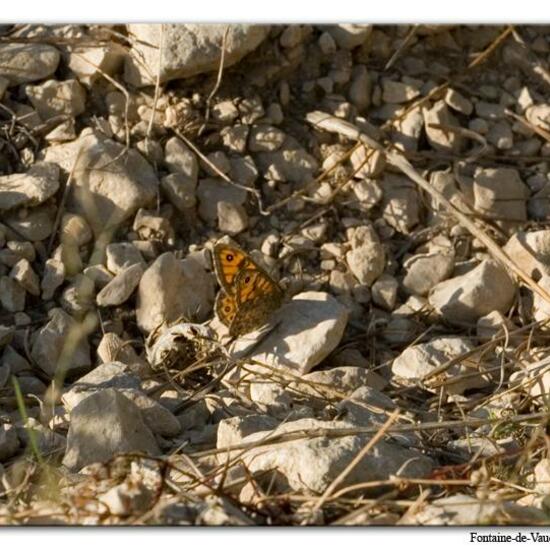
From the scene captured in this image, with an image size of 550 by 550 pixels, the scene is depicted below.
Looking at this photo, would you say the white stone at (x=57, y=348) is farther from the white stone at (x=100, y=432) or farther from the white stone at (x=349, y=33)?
the white stone at (x=349, y=33)

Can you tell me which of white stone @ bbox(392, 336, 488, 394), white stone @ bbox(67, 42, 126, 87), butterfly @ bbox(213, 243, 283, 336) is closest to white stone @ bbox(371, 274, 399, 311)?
white stone @ bbox(392, 336, 488, 394)

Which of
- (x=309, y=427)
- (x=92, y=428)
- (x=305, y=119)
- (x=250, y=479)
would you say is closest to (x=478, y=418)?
(x=309, y=427)

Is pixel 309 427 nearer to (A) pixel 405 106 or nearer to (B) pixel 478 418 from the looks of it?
(B) pixel 478 418

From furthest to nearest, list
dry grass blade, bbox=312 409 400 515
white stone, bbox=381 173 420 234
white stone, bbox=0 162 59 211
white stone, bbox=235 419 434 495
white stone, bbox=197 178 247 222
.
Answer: white stone, bbox=381 173 420 234
white stone, bbox=197 178 247 222
white stone, bbox=0 162 59 211
white stone, bbox=235 419 434 495
dry grass blade, bbox=312 409 400 515

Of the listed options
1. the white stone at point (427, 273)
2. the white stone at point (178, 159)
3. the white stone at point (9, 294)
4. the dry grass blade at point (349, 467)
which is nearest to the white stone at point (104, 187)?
the white stone at point (178, 159)

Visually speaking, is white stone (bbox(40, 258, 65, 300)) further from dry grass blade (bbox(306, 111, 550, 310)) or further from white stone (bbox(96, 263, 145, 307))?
dry grass blade (bbox(306, 111, 550, 310))

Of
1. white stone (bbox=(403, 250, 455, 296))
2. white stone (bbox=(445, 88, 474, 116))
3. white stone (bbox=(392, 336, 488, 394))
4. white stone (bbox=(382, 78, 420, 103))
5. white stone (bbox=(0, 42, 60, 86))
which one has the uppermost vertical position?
white stone (bbox=(0, 42, 60, 86))

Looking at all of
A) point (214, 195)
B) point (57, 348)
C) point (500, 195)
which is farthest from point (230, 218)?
point (500, 195)
